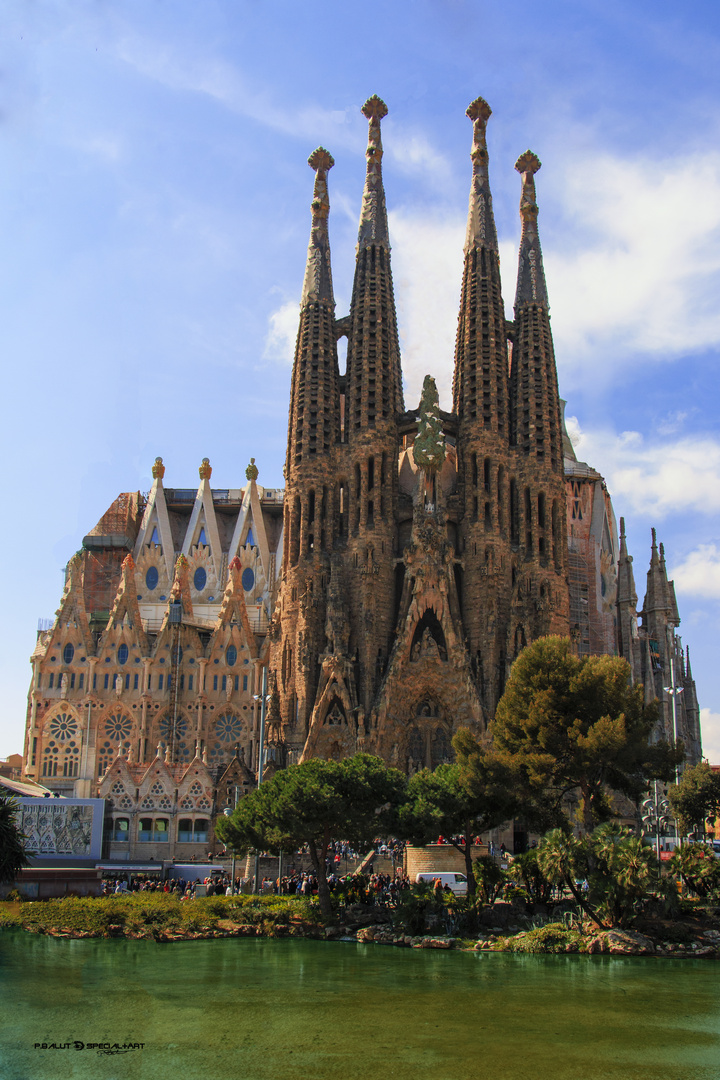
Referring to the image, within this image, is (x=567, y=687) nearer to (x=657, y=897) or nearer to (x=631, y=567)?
(x=657, y=897)

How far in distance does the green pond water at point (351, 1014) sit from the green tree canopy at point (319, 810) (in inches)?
165

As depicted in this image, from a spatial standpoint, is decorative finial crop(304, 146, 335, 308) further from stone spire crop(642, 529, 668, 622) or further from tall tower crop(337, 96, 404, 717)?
stone spire crop(642, 529, 668, 622)

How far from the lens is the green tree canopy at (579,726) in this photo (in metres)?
28.8

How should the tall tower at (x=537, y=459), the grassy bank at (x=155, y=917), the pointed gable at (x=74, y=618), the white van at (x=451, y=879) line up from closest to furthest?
the grassy bank at (x=155, y=917) → the white van at (x=451, y=879) → the tall tower at (x=537, y=459) → the pointed gable at (x=74, y=618)

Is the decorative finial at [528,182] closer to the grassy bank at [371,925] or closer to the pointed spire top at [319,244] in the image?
the pointed spire top at [319,244]

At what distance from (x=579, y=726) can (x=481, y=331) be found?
31832 mm

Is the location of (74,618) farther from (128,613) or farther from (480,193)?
(480,193)

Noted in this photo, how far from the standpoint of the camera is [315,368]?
56656mm

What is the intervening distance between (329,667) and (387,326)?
18844 millimetres

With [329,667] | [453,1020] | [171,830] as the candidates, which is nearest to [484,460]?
[329,667]

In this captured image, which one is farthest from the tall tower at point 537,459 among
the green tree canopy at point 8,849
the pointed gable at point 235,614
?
the green tree canopy at point 8,849

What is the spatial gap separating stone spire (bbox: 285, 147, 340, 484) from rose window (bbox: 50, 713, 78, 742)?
17.9 metres

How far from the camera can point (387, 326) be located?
56.9 metres

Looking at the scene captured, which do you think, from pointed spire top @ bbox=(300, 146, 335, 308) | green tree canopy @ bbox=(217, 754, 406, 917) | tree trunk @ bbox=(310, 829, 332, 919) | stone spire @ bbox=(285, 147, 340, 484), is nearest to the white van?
green tree canopy @ bbox=(217, 754, 406, 917)
